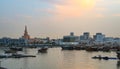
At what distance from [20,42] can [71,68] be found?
115m

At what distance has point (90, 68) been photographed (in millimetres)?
30016

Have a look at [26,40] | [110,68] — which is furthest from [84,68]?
[26,40]

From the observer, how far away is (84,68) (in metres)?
29.8

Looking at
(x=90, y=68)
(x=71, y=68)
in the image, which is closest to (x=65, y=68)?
(x=71, y=68)

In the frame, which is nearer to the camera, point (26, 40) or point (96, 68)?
point (96, 68)

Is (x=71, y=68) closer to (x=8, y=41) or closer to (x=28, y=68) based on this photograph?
(x=28, y=68)

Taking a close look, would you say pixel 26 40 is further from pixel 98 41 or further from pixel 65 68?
pixel 65 68

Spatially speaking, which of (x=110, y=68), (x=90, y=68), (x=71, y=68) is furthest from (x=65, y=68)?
(x=110, y=68)

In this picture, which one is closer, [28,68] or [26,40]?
[28,68]

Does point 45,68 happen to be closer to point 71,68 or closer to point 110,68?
point 71,68

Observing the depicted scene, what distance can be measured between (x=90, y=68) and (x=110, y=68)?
2.20m

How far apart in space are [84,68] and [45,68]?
3734 mm

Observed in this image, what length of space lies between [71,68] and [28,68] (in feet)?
13.5

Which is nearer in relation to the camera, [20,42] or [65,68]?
[65,68]
